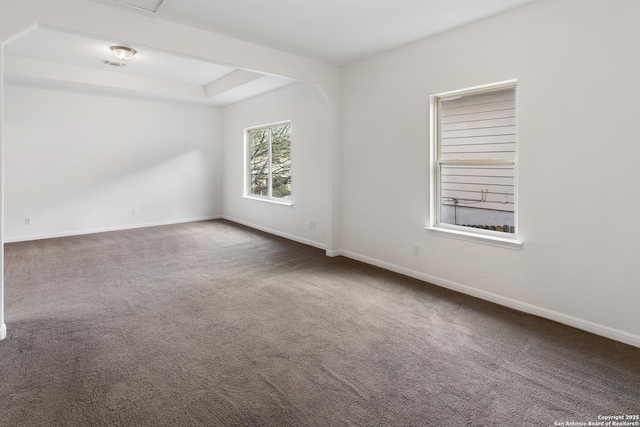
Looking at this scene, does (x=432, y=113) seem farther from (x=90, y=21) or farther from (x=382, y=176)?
(x=90, y=21)

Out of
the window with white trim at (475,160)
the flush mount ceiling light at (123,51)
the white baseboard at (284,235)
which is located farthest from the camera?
the white baseboard at (284,235)

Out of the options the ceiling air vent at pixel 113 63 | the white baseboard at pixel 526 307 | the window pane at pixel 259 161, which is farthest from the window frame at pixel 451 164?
the ceiling air vent at pixel 113 63

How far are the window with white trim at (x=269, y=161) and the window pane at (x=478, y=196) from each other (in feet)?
10.7

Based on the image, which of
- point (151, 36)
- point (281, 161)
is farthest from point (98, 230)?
point (151, 36)

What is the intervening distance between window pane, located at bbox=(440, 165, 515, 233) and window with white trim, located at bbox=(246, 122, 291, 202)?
10.7 ft

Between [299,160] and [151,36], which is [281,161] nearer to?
[299,160]

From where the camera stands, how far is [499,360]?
2.31 m

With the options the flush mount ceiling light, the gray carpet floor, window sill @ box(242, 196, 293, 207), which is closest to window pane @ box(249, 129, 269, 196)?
window sill @ box(242, 196, 293, 207)

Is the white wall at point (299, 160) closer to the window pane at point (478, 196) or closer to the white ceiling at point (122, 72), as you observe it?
the white ceiling at point (122, 72)

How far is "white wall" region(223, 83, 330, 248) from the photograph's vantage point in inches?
211

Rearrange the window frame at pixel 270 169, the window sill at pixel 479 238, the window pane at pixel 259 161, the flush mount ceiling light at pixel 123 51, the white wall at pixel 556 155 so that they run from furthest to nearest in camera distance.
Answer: the window pane at pixel 259 161, the window frame at pixel 270 169, the flush mount ceiling light at pixel 123 51, the window sill at pixel 479 238, the white wall at pixel 556 155

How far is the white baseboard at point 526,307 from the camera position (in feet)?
8.42

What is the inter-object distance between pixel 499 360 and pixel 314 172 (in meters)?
3.85

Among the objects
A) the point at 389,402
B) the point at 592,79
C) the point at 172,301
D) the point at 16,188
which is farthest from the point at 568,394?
the point at 16,188
